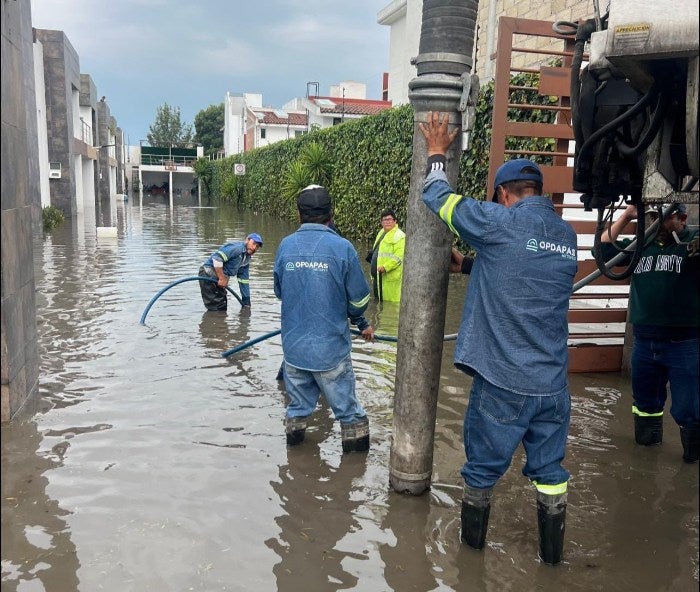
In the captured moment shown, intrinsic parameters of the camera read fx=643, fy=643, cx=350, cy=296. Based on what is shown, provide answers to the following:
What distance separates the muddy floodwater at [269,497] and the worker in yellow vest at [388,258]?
2.07m

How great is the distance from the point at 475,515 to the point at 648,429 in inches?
89.1

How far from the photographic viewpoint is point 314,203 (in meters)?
4.75

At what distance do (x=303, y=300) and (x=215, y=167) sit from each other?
5333 centimetres

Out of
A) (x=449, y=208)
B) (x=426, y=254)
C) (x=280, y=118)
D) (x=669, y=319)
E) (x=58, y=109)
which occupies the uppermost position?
(x=280, y=118)

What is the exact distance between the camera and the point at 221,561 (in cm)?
350

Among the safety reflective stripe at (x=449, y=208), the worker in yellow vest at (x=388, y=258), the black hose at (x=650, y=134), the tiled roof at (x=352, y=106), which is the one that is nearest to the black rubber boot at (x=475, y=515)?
the safety reflective stripe at (x=449, y=208)

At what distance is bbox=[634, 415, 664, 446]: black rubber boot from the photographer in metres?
5.07

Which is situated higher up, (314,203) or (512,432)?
(314,203)

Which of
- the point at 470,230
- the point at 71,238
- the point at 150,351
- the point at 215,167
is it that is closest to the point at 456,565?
the point at 470,230

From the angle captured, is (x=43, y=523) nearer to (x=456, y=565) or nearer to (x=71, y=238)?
(x=456, y=565)

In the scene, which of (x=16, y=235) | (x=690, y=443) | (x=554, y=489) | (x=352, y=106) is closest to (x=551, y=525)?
(x=554, y=489)

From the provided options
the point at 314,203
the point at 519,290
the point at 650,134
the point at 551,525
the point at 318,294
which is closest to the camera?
the point at 650,134

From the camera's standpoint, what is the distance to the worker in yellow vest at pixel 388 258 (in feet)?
29.5

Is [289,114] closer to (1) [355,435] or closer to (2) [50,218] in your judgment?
(2) [50,218]
